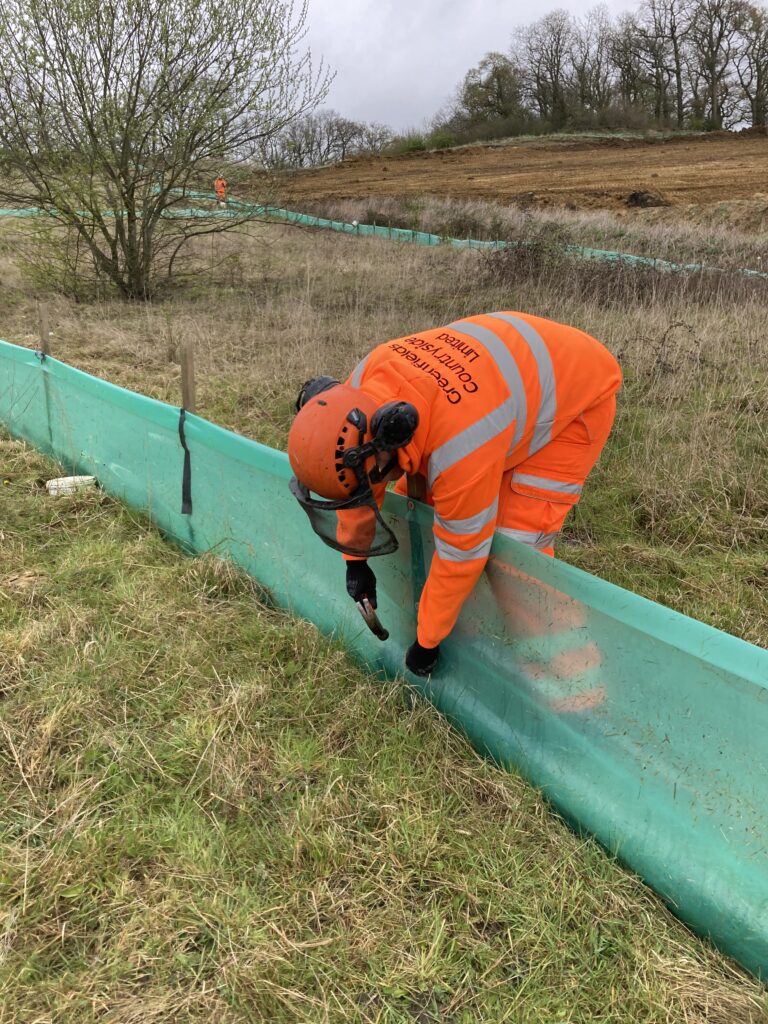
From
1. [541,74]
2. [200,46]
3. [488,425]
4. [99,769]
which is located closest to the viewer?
[488,425]

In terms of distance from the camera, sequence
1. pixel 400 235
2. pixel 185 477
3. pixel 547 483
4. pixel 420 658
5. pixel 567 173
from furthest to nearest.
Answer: pixel 567 173 < pixel 400 235 < pixel 185 477 < pixel 547 483 < pixel 420 658

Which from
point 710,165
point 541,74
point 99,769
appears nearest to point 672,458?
point 99,769

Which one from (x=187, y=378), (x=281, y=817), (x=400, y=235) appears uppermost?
(x=400, y=235)

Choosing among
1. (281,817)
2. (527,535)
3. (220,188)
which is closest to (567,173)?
(220,188)

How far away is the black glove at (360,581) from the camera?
231 cm

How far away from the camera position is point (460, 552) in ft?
6.64

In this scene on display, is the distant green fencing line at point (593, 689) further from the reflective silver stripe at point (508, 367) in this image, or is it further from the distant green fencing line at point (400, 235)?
the distant green fencing line at point (400, 235)

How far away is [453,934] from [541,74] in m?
42.6

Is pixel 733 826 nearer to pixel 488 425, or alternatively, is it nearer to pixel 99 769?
pixel 488 425

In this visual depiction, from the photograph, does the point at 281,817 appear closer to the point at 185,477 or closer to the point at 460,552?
the point at 460,552

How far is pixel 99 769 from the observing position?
7.15 feet

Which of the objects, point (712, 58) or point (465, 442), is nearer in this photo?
point (465, 442)

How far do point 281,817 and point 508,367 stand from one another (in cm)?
147

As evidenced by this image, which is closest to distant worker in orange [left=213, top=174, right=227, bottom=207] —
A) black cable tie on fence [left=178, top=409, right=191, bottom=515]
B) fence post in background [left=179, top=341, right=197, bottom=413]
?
fence post in background [left=179, top=341, right=197, bottom=413]
